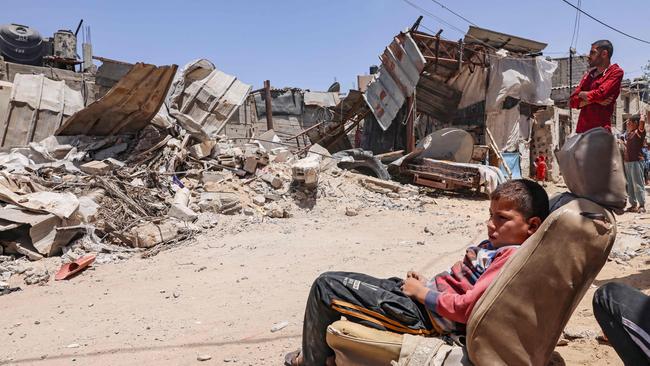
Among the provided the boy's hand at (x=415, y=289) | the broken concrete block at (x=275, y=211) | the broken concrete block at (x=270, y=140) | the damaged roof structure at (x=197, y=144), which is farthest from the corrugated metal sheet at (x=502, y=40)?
the boy's hand at (x=415, y=289)

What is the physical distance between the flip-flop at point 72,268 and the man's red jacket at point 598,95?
17.9 feet

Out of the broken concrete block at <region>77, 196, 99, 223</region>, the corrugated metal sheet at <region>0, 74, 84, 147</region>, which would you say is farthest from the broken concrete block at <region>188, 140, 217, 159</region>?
the broken concrete block at <region>77, 196, 99, 223</region>

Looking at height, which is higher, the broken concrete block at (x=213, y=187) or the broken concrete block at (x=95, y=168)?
the broken concrete block at (x=95, y=168)

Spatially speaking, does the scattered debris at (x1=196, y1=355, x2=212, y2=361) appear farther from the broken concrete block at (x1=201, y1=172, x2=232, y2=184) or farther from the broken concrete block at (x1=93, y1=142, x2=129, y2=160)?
the broken concrete block at (x1=93, y1=142, x2=129, y2=160)

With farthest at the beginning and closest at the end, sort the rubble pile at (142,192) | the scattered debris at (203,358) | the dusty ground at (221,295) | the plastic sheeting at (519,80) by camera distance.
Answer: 1. the plastic sheeting at (519,80)
2. the rubble pile at (142,192)
3. the dusty ground at (221,295)
4. the scattered debris at (203,358)

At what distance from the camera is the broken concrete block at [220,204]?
732 cm

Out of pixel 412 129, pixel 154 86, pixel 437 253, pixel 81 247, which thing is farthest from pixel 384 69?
pixel 81 247

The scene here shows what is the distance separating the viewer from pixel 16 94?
861 cm

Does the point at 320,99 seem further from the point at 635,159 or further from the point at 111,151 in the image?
the point at 635,159

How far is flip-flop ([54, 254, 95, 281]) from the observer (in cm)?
497

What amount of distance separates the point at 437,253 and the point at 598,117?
232cm

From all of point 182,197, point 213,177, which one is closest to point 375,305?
point 182,197

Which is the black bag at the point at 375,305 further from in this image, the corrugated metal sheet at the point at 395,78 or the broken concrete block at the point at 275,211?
the corrugated metal sheet at the point at 395,78

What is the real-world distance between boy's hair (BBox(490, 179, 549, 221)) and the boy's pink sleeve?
0.22 meters
